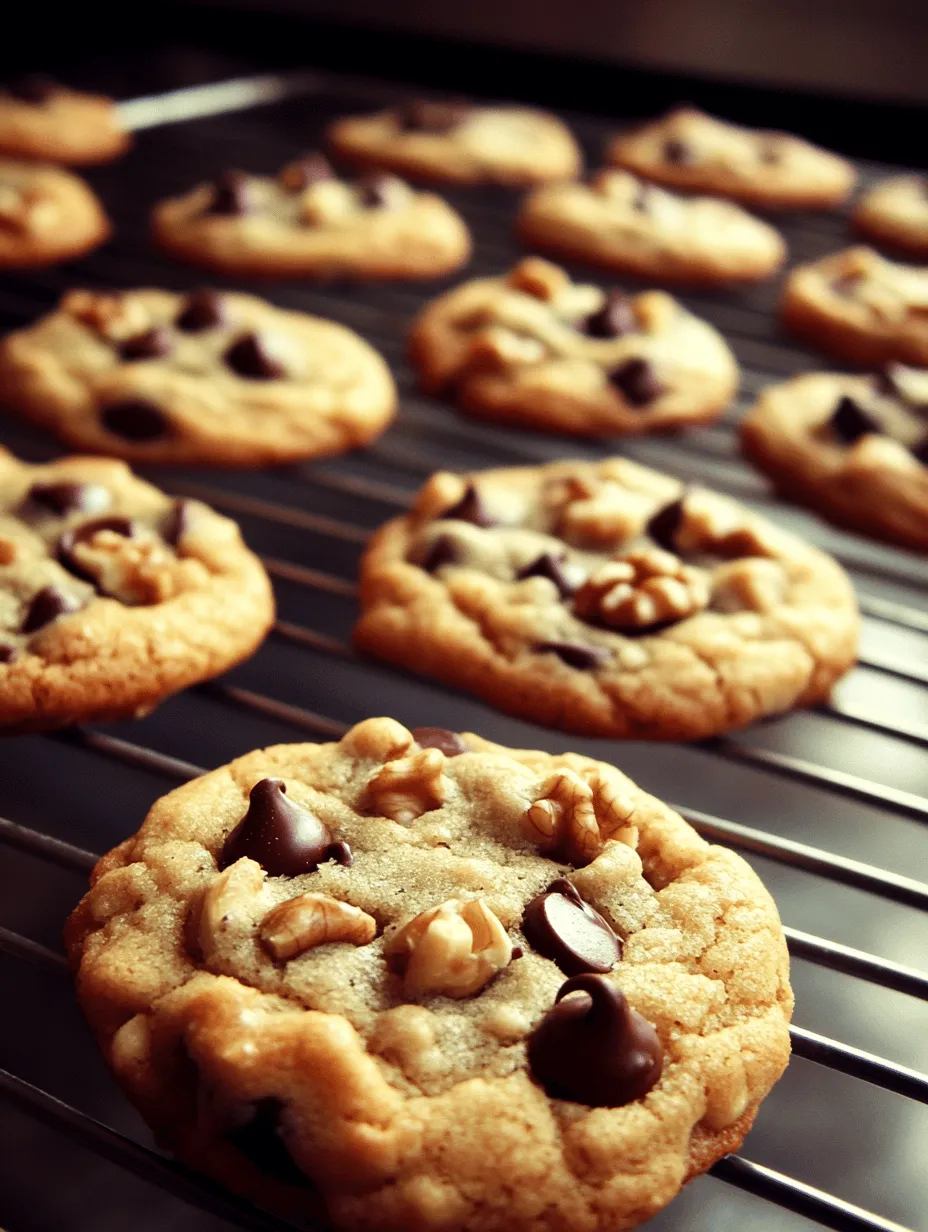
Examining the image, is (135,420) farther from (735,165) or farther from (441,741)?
(735,165)

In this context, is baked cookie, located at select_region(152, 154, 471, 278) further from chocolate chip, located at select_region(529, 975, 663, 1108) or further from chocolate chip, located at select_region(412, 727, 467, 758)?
chocolate chip, located at select_region(529, 975, 663, 1108)

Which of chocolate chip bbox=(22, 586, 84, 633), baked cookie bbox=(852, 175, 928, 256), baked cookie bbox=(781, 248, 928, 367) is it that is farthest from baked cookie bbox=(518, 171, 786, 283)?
chocolate chip bbox=(22, 586, 84, 633)

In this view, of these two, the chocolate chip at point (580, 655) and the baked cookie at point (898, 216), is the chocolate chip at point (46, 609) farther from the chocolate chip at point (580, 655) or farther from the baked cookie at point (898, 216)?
the baked cookie at point (898, 216)

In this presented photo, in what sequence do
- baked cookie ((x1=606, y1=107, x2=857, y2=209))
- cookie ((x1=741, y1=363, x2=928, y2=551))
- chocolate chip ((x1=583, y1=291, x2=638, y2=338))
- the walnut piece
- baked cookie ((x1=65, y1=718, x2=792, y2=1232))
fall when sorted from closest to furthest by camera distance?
baked cookie ((x1=65, y1=718, x2=792, y2=1232))
the walnut piece
cookie ((x1=741, y1=363, x2=928, y2=551))
chocolate chip ((x1=583, y1=291, x2=638, y2=338))
baked cookie ((x1=606, y1=107, x2=857, y2=209))

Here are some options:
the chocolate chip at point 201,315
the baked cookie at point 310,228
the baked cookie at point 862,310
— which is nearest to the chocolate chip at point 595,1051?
the chocolate chip at point 201,315

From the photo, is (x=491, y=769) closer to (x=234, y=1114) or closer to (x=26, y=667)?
(x=234, y=1114)
